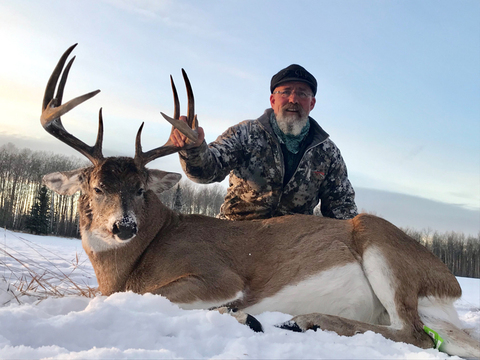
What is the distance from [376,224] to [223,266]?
178 cm

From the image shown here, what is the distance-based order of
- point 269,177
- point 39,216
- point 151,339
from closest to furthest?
1. point 151,339
2. point 269,177
3. point 39,216

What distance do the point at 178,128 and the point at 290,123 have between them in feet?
8.66

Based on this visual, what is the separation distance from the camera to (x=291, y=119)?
6.48m

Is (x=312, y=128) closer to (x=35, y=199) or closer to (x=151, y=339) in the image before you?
(x=151, y=339)

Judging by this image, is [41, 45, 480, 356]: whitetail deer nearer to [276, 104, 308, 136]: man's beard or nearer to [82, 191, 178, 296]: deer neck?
[82, 191, 178, 296]: deer neck

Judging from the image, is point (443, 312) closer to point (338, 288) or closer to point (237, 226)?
point (338, 288)

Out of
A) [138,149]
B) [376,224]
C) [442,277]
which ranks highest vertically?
[138,149]

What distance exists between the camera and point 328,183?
21.6ft

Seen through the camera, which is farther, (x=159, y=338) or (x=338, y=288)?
(x=338, y=288)

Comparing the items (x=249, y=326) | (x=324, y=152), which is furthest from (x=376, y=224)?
(x=324, y=152)

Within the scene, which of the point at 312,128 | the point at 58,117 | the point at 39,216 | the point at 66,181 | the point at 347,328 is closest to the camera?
the point at 347,328

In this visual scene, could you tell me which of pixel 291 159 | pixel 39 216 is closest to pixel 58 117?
pixel 291 159

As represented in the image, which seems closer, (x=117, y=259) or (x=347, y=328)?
(x=347, y=328)

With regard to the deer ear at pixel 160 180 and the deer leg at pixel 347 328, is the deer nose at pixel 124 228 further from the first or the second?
the deer leg at pixel 347 328
